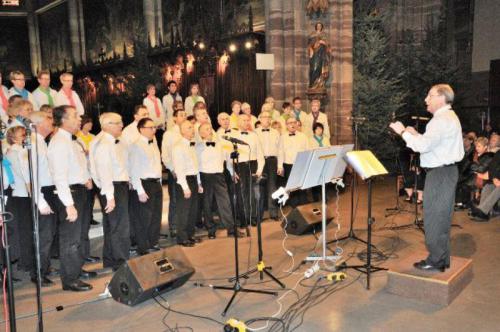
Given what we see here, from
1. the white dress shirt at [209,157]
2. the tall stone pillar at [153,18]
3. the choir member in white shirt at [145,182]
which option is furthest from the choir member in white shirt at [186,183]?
the tall stone pillar at [153,18]

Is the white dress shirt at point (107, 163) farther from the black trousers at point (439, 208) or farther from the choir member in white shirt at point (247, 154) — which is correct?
the black trousers at point (439, 208)

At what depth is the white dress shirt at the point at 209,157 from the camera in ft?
20.6

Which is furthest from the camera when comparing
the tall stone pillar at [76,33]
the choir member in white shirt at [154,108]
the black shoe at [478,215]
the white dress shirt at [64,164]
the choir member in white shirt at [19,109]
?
the tall stone pillar at [76,33]

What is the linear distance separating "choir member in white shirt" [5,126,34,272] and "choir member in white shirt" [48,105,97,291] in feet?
1.61

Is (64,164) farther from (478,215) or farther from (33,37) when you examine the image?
(33,37)

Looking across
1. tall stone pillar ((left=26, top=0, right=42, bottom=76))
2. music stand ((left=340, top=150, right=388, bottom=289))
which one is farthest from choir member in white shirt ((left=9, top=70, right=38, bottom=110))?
tall stone pillar ((left=26, top=0, right=42, bottom=76))

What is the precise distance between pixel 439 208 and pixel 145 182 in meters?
3.48

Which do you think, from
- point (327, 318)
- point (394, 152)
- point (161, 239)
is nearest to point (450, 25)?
point (394, 152)

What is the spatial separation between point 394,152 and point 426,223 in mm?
8199

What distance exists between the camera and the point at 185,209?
601 centimetres

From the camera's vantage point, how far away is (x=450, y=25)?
14.1 metres

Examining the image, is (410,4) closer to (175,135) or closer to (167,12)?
(167,12)

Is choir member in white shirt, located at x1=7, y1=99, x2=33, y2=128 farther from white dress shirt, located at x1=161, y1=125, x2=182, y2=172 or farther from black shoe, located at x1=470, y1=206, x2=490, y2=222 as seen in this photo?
black shoe, located at x1=470, y1=206, x2=490, y2=222

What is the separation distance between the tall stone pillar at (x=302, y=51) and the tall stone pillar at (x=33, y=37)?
62.9 feet
